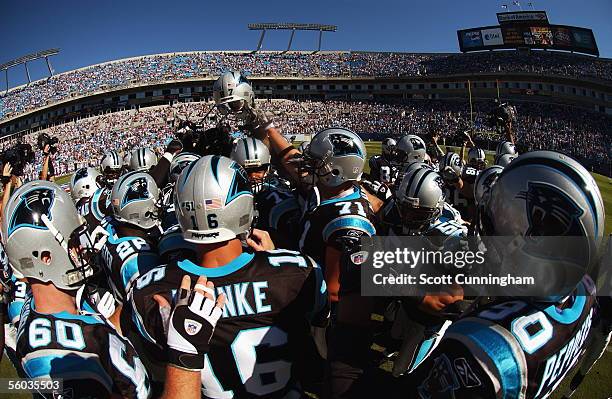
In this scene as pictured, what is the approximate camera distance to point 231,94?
5074 millimetres

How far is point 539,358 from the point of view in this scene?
1854mm

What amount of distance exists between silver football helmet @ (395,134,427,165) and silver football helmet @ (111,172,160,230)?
6.24m

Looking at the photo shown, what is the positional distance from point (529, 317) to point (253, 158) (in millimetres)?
4556

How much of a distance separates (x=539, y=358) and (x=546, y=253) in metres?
0.51

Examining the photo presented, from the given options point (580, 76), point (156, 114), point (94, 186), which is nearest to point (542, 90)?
point (580, 76)

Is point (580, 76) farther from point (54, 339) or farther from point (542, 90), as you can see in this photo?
point (54, 339)

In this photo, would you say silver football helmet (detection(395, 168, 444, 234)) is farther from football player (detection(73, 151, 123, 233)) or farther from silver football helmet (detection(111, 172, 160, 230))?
football player (detection(73, 151, 123, 233))

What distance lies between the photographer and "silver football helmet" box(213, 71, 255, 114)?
5066 mm

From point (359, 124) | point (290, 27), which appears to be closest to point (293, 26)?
point (290, 27)

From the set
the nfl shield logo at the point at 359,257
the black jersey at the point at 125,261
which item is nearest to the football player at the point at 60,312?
the black jersey at the point at 125,261

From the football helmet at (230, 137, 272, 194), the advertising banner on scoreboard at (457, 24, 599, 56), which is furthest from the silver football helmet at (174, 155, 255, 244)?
the advertising banner on scoreboard at (457, 24, 599, 56)

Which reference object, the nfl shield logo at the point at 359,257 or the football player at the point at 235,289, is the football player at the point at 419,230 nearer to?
the nfl shield logo at the point at 359,257

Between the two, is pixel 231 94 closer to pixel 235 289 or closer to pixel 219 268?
pixel 219 268

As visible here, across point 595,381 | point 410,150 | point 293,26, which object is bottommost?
point 595,381
